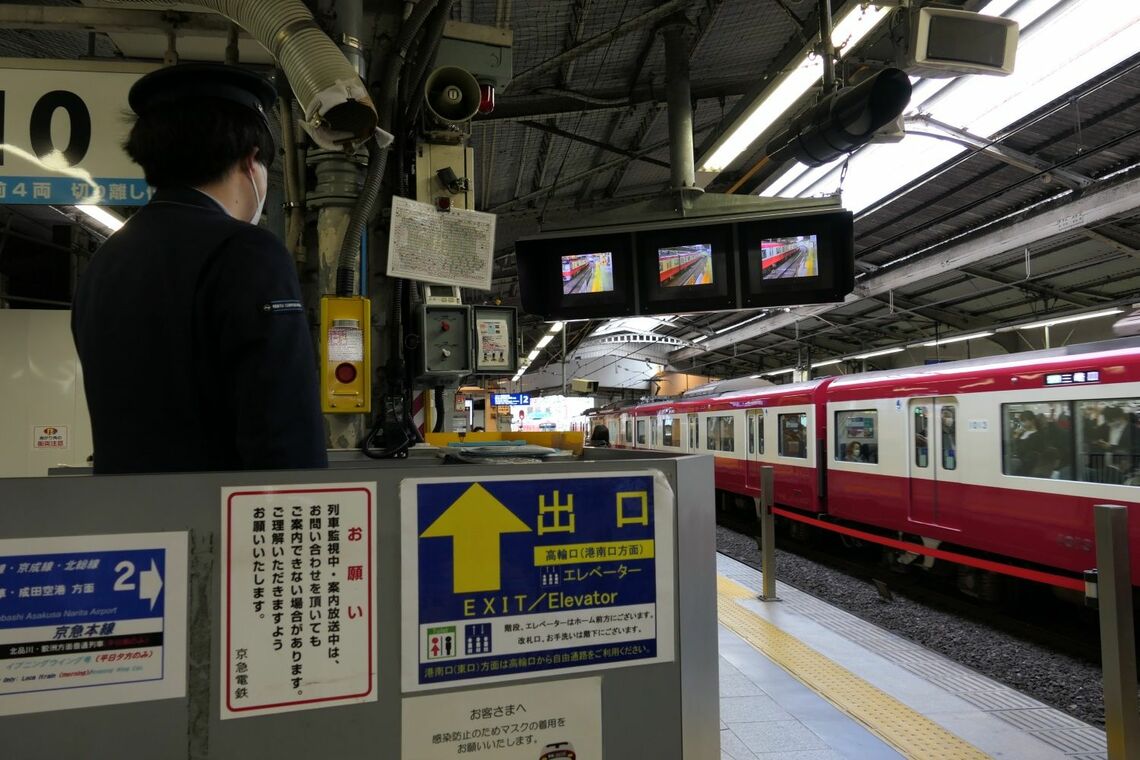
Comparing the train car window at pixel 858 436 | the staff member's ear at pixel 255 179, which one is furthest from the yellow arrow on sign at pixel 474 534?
the train car window at pixel 858 436

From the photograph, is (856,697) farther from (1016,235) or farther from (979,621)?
(1016,235)

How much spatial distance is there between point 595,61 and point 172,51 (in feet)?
11.6

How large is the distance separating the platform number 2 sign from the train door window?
24.1ft

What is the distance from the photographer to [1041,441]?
19.4 feet

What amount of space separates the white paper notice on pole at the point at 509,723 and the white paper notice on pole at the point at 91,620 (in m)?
0.32

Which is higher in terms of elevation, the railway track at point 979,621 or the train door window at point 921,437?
the train door window at point 921,437

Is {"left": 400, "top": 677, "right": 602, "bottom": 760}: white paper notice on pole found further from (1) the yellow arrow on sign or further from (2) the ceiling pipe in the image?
(2) the ceiling pipe

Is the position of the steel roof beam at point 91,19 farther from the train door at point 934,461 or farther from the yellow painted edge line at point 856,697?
the train door at point 934,461

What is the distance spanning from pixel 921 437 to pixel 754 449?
4.06 metres

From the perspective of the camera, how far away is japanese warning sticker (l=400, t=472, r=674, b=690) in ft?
3.25

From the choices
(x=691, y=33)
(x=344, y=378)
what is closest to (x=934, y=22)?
(x=691, y=33)

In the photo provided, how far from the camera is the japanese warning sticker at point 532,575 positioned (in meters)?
0.99

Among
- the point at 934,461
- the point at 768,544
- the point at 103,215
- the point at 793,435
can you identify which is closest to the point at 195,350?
the point at 768,544

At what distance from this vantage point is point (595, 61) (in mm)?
5844
